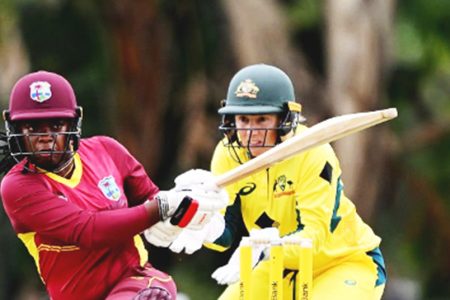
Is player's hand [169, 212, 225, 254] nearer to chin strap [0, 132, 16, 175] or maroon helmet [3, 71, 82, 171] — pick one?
maroon helmet [3, 71, 82, 171]

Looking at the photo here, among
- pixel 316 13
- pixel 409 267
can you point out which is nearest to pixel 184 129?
pixel 316 13

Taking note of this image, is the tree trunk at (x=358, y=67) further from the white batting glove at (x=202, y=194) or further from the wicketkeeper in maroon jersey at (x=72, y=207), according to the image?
the wicketkeeper in maroon jersey at (x=72, y=207)

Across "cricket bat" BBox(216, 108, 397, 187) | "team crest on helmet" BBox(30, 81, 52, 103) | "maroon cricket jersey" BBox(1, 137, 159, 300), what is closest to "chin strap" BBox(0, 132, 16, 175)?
"maroon cricket jersey" BBox(1, 137, 159, 300)

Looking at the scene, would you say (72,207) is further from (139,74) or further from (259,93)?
(139,74)

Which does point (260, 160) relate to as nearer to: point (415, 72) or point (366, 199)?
point (366, 199)

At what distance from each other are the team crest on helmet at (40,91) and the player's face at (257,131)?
44.8 inches

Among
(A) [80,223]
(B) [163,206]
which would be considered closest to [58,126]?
(A) [80,223]

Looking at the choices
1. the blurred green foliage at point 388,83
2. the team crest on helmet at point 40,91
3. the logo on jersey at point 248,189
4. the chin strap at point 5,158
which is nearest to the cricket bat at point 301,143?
the logo on jersey at point 248,189

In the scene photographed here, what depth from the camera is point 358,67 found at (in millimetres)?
16344

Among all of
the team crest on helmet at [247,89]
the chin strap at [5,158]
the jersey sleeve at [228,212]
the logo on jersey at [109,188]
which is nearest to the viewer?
the logo on jersey at [109,188]

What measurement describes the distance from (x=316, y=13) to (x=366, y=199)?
3.61 metres

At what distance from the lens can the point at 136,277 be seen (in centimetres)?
727

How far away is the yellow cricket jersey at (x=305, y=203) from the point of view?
7648 mm

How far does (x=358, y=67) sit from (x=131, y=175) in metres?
9.03
